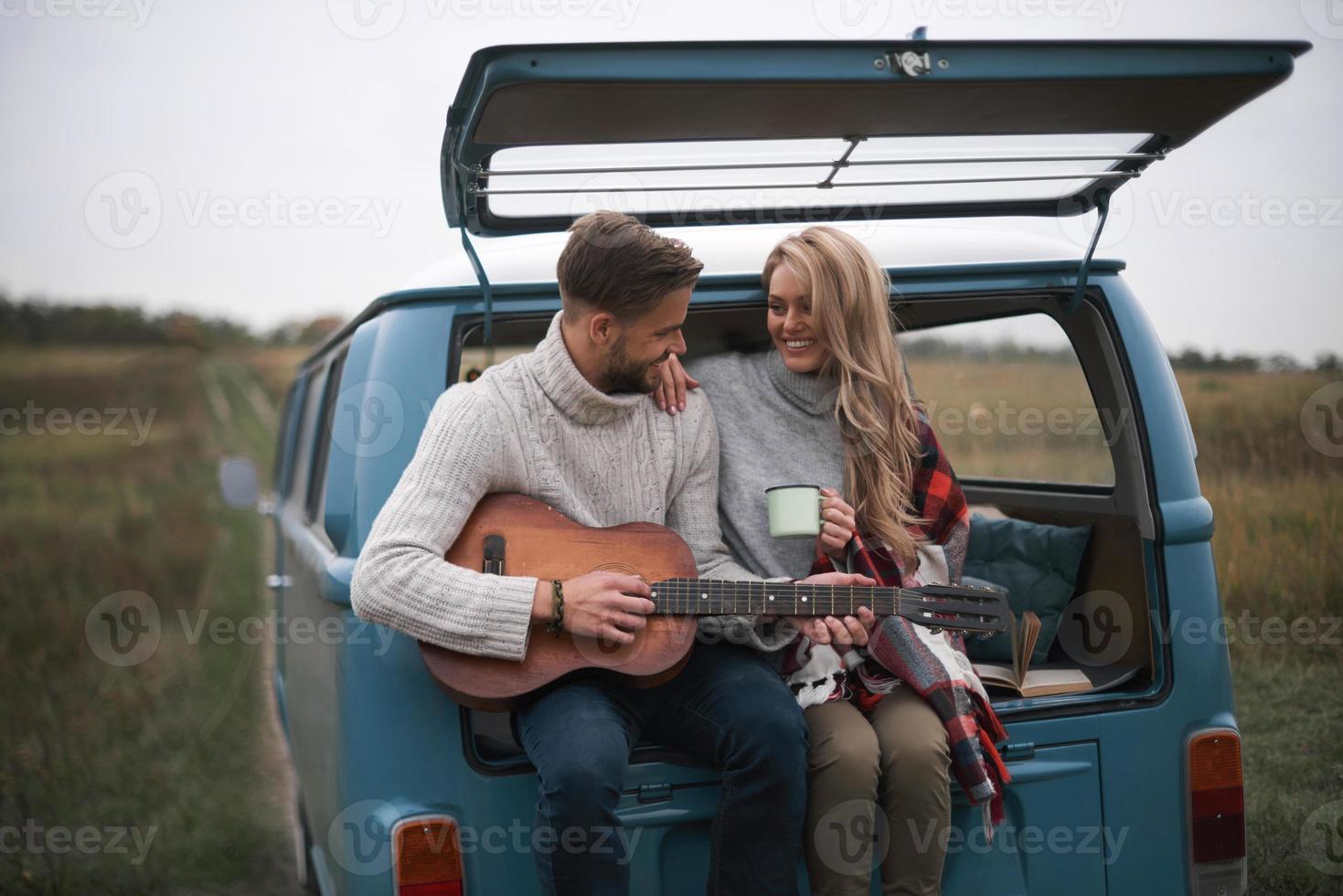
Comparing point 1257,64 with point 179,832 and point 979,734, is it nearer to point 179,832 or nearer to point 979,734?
point 979,734

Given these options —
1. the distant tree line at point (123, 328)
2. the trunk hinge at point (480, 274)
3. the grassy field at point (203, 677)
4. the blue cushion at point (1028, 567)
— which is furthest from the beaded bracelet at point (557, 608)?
the distant tree line at point (123, 328)

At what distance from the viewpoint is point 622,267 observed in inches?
89.5

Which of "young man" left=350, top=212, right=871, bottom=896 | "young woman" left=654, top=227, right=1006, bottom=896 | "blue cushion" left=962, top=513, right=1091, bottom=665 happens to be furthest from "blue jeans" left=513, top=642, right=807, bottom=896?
"blue cushion" left=962, top=513, right=1091, bottom=665

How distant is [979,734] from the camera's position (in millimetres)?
2260

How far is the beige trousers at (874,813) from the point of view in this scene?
2.16 metres

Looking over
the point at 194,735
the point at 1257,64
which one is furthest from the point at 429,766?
the point at 194,735

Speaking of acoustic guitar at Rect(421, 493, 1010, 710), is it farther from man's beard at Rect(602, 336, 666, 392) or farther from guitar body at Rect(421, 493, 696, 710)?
man's beard at Rect(602, 336, 666, 392)

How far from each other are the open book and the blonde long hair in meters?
0.39

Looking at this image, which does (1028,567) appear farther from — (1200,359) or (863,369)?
(1200,359)

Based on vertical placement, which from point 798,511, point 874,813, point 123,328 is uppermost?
point 123,328

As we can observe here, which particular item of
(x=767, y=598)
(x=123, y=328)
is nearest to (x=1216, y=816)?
(x=767, y=598)

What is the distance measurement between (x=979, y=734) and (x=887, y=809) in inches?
10.5

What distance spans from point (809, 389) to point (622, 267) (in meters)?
0.68

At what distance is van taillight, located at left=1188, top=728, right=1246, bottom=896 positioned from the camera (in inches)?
95.4
